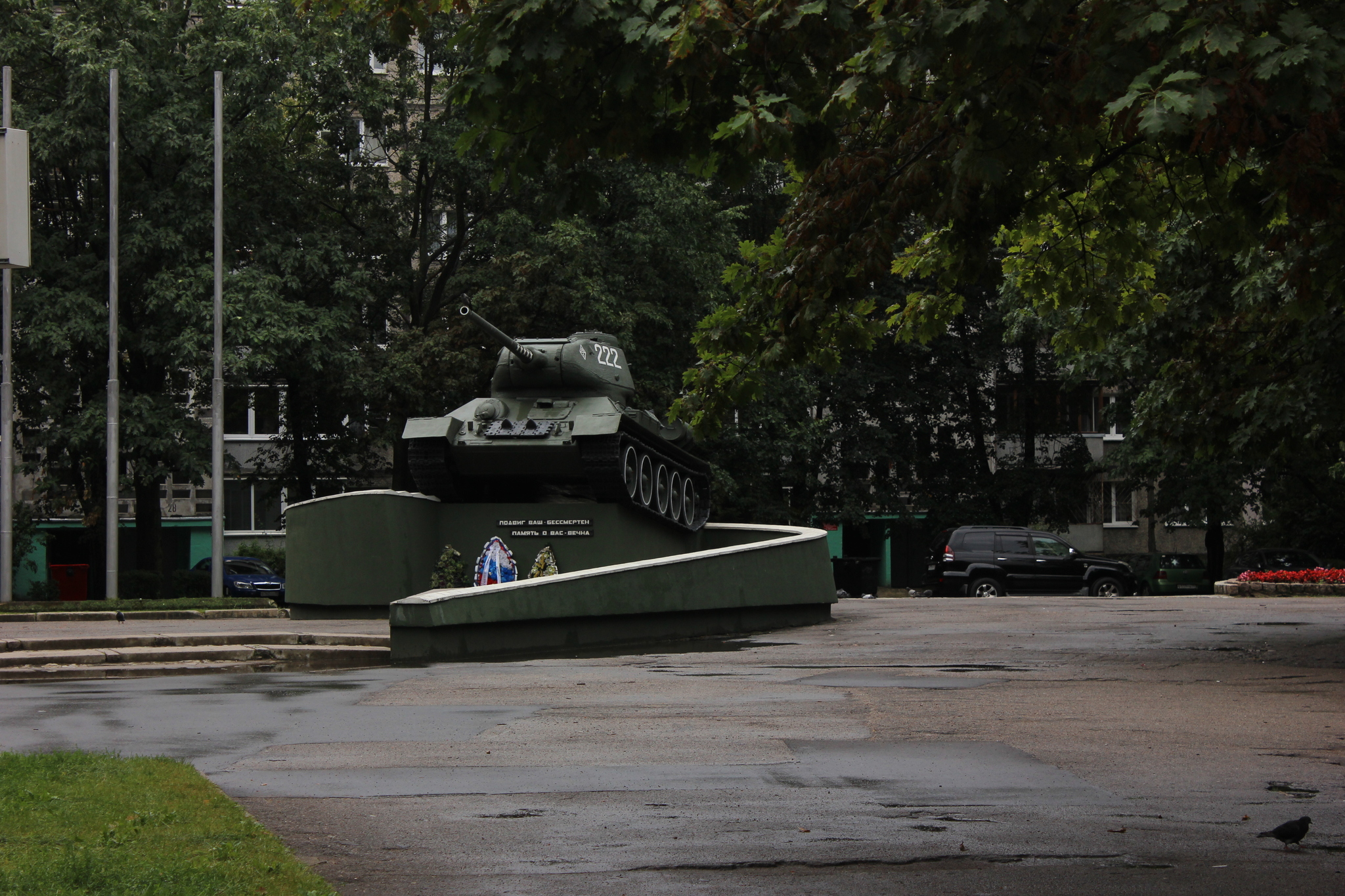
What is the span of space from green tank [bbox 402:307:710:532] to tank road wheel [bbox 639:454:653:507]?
2 centimetres

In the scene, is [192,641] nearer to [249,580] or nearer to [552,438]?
[552,438]

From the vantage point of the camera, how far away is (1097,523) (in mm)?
53562

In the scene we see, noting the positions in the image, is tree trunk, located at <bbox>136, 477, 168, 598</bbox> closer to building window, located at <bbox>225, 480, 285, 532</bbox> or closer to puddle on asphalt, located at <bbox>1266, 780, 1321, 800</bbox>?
building window, located at <bbox>225, 480, 285, 532</bbox>

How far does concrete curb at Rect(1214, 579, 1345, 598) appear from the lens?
2756 centimetres

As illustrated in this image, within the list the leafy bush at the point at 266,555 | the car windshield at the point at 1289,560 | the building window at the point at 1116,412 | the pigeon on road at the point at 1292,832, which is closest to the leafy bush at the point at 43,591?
the leafy bush at the point at 266,555

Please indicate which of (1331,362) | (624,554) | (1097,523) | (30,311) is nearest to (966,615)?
(624,554)

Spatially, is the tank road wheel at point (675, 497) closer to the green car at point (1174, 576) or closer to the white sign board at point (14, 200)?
the white sign board at point (14, 200)

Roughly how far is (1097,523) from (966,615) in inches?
1286

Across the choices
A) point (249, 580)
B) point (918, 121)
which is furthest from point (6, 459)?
point (918, 121)

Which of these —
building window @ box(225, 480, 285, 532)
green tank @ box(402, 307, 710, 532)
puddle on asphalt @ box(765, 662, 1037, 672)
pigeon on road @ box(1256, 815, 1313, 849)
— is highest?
green tank @ box(402, 307, 710, 532)

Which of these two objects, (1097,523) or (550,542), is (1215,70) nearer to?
(550,542)

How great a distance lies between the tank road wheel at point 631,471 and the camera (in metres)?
22.7

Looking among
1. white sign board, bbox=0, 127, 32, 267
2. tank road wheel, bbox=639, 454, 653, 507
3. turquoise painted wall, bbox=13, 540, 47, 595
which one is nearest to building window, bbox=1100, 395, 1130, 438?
tank road wheel, bbox=639, 454, 653, 507

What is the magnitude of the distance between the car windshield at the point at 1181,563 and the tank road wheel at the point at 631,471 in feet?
74.3
